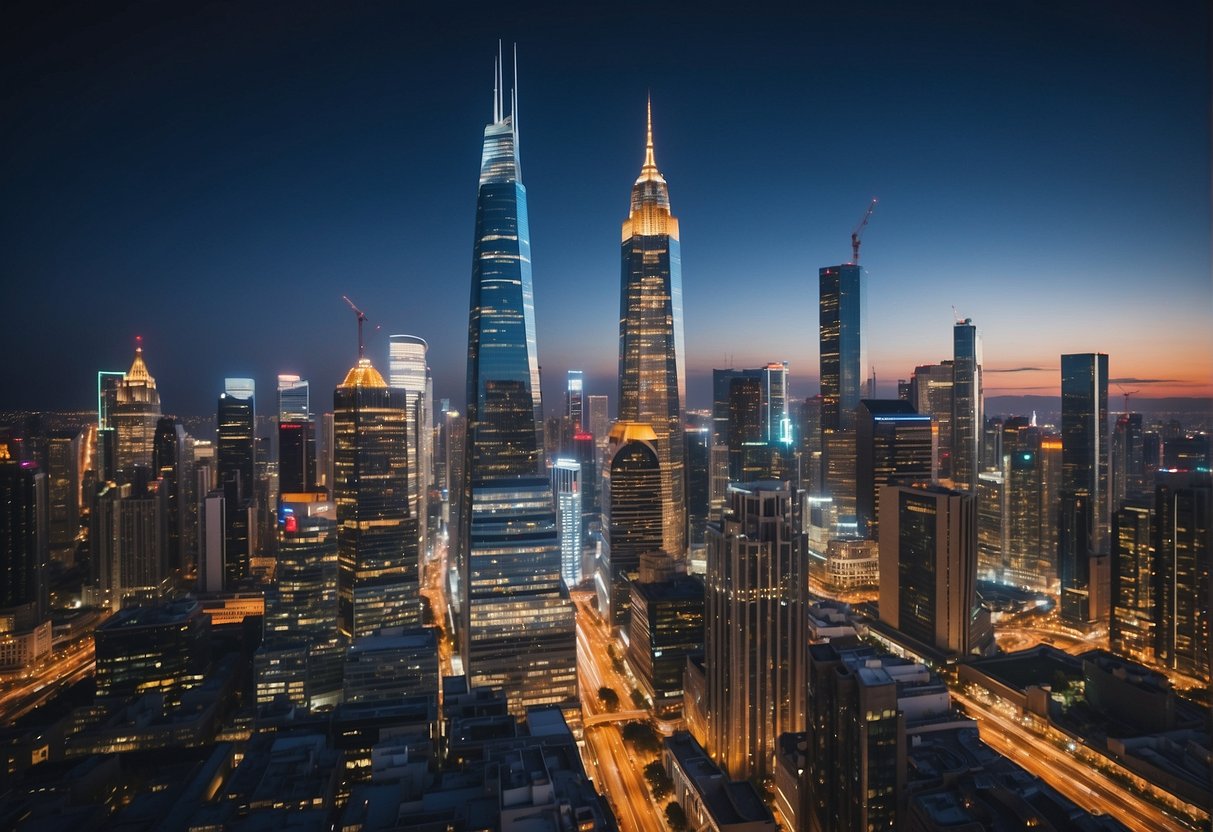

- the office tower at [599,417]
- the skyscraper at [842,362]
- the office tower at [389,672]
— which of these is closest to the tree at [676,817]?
the office tower at [389,672]

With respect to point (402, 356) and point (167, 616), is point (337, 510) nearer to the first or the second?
point (167, 616)

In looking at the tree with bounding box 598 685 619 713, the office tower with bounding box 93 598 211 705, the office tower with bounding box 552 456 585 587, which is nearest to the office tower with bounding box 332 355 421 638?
the office tower with bounding box 93 598 211 705

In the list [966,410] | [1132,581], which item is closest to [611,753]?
[1132,581]

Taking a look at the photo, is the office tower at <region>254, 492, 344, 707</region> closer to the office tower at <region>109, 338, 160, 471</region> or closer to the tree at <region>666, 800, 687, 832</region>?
the office tower at <region>109, 338, 160, 471</region>

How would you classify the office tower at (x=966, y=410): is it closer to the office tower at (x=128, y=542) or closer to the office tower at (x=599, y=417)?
the office tower at (x=599, y=417)

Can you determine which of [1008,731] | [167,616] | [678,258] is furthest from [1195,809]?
[678,258]
